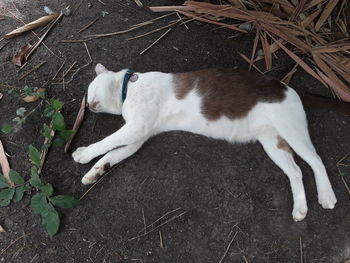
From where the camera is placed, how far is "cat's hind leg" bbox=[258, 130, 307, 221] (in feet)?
9.40

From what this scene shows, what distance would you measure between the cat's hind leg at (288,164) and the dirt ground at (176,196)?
79 millimetres

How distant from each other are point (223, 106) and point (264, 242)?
1262mm

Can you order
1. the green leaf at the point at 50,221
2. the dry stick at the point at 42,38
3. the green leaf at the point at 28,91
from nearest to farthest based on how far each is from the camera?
the green leaf at the point at 50,221
the green leaf at the point at 28,91
the dry stick at the point at 42,38

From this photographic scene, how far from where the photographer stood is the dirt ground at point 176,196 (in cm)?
281

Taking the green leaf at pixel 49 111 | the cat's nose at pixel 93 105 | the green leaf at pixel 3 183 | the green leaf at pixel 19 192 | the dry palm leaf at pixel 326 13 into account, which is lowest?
the green leaf at pixel 19 192

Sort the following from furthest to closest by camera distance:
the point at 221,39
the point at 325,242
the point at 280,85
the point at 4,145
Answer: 1. the point at 221,39
2. the point at 4,145
3. the point at 280,85
4. the point at 325,242

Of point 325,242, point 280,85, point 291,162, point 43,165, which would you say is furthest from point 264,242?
point 43,165

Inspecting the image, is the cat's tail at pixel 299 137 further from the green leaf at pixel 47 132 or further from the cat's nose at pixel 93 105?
the green leaf at pixel 47 132

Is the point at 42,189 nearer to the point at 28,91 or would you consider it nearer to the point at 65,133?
the point at 65,133

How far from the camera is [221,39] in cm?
386

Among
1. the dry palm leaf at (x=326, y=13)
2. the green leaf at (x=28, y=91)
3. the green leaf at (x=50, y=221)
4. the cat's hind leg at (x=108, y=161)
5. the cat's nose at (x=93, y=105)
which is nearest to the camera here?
the green leaf at (x=50, y=221)

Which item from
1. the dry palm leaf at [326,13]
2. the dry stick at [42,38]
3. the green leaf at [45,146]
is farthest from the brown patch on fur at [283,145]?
the dry stick at [42,38]

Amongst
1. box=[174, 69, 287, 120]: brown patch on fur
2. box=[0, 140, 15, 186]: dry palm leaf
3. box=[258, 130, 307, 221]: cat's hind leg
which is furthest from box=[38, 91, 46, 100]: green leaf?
box=[258, 130, 307, 221]: cat's hind leg

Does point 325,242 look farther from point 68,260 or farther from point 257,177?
point 68,260
